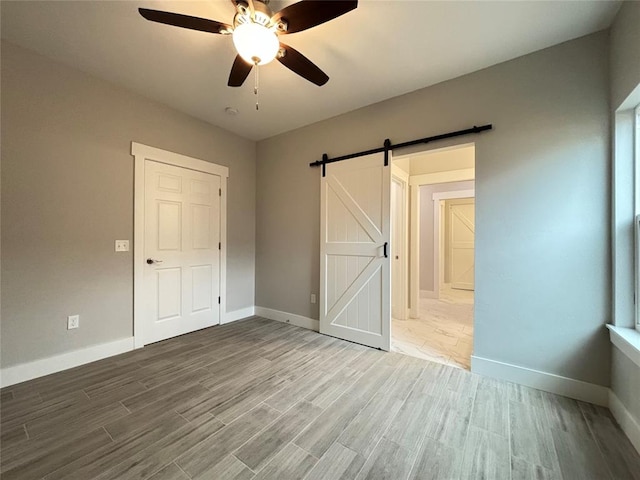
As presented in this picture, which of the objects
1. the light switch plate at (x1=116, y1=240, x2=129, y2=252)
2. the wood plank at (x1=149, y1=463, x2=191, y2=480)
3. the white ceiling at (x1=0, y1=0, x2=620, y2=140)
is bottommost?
the wood plank at (x1=149, y1=463, x2=191, y2=480)

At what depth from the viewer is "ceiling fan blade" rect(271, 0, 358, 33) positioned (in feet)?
4.44

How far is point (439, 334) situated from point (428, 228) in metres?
3.07

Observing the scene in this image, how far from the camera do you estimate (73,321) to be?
7.89 feet

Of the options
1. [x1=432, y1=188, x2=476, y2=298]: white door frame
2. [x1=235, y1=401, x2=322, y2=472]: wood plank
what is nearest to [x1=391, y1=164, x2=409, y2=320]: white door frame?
[x1=432, y1=188, x2=476, y2=298]: white door frame

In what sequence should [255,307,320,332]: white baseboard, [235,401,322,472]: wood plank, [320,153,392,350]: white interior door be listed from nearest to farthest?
1. [235,401,322,472]: wood plank
2. [320,153,392,350]: white interior door
3. [255,307,320,332]: white baseboard

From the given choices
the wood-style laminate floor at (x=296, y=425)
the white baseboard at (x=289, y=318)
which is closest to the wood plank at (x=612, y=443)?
the wood-style laminate floor at (x=296, y=425)

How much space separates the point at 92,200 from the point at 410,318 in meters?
4.27

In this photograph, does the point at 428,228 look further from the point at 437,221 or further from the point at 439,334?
the point at 439,334

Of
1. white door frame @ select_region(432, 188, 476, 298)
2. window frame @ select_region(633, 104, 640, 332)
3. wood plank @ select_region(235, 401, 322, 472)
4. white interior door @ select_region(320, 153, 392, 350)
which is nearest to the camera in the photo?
wood plank @ select_region(235, 401, 322, 472)

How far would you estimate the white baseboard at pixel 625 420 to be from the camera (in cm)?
148

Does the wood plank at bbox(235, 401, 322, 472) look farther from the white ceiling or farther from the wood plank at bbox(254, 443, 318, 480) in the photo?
the white ceiling

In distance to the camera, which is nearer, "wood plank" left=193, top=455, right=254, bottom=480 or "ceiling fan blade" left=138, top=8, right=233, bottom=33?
"wood plank" left=193, top=455, right=254, bottom=480

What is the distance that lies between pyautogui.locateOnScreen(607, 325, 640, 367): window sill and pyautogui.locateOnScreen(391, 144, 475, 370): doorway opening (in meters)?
1.06

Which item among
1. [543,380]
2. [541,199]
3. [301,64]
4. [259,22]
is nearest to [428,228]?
[541,199]
